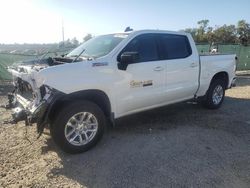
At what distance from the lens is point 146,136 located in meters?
5.27

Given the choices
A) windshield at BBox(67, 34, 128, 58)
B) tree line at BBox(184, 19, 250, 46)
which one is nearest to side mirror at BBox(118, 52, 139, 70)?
windshield at BBox(67, 34, 128, 58)

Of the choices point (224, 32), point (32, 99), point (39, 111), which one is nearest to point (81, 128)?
point (39, 111)

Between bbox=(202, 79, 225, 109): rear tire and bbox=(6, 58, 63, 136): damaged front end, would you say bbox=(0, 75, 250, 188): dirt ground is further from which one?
bbox=(202, 79, 225, 109): rear tire

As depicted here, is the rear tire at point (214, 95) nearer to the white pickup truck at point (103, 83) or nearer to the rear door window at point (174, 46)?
the white pickup truck at point (103, 83)

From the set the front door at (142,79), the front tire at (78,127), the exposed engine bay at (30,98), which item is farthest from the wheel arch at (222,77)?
the exposed engine bay at (30,98)

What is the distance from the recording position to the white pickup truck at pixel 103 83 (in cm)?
421

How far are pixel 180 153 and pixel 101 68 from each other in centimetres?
187

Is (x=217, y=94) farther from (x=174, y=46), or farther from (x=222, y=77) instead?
(x=174, y=46)

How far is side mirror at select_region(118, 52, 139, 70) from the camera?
184 inches

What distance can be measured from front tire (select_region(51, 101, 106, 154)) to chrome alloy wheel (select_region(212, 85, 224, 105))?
3.60 meters

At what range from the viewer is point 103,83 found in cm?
459

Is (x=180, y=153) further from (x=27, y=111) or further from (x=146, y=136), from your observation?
(x=27, y=111)

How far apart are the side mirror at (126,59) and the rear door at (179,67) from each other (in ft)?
3.13

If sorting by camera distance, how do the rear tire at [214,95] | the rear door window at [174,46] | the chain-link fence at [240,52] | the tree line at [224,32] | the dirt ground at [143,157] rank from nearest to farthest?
the dirt ground at [143,157] → the rear door window at [174,46] → the rear tire at [214,95] → the chain-link fence at [240,52] → the tree line at [224,32]
